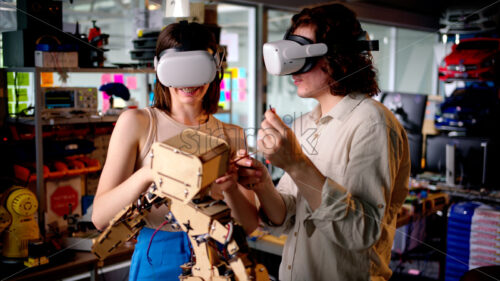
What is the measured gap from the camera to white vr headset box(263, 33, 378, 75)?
1.04m

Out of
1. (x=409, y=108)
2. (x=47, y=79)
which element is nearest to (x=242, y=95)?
(x=409, y=108)

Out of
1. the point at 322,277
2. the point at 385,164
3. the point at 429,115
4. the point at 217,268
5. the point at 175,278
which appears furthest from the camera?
the point at 429,115

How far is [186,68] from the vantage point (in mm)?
946

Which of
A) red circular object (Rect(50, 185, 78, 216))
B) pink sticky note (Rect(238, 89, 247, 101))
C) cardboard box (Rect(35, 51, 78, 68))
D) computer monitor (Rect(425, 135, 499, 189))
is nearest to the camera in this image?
cardboard box (Rect(35, 51, 78, 68))

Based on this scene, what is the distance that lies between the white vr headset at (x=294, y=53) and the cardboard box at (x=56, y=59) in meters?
1.97

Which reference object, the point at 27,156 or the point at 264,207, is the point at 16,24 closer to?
the point at 27,156

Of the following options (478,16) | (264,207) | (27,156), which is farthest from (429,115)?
(264,207)

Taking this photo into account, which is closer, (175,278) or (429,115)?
(175,278)

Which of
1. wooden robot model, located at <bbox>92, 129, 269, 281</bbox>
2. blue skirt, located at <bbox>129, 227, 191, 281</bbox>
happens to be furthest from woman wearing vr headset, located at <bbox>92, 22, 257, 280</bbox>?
wooden robot model, located at <bbox>92, 129, 269, 281</bbox>

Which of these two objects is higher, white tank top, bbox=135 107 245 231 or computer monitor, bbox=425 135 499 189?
white tank top, bbox=135 107 245 231

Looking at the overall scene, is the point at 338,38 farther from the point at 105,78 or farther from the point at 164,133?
the point at 105,78

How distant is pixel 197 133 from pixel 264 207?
14.4 inches

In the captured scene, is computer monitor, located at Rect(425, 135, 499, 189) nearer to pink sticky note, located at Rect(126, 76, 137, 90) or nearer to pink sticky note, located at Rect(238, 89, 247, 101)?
pink sticky note, located at Rect(238, 89, 247, 101)

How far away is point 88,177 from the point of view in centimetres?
307
